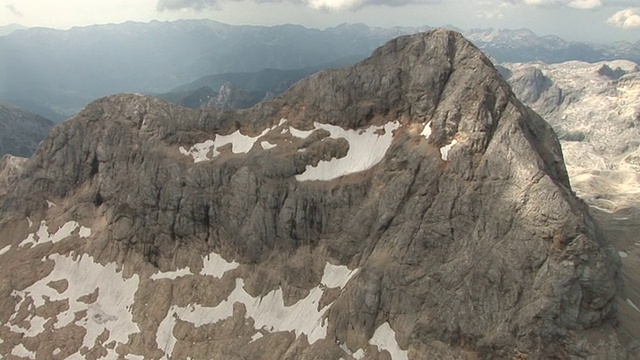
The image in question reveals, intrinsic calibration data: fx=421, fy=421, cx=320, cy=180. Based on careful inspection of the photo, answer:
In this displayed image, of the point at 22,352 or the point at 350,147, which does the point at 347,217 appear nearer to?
the point at 350,147

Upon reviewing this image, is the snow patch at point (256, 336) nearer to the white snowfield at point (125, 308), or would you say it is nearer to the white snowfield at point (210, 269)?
the white snowfield at point (125, 308)

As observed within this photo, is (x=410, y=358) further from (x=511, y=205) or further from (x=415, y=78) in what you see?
(x=415, y=78)

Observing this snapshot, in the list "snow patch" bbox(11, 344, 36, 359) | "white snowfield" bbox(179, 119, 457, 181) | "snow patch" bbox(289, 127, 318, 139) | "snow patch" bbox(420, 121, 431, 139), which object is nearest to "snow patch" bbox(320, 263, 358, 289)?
"white snowfield" bbox(179, 119, 457, 181)

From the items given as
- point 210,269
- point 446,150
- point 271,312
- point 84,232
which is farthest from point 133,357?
point 446,150

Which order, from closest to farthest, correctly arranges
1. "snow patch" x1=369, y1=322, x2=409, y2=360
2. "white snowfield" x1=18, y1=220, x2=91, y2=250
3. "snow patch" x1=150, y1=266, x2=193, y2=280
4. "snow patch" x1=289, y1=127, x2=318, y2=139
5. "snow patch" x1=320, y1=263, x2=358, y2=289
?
1. "snow patch" x1=369, y1=322, x2=409, y2=360
2. "snow patch" x1=320, y1=263, x2=358, y2=289
3. "snow patch" x1=150, y1=266, x2=193, y2=280
4. "snow patch" x1=289, y1=127, x2=318, y2=139
5. "white snowfield" x1=18, y1=220, x2=91, y2=250

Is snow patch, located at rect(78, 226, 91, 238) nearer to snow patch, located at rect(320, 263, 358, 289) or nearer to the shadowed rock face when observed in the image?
the shadowed rock face

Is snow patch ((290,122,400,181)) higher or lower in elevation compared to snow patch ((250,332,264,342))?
higher

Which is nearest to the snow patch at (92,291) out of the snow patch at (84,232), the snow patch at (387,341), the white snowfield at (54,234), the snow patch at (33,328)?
the snow patch at (33,328)

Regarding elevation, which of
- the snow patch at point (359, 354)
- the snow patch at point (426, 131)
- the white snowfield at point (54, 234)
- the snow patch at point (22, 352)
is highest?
the snow patch at point (426, 131)
